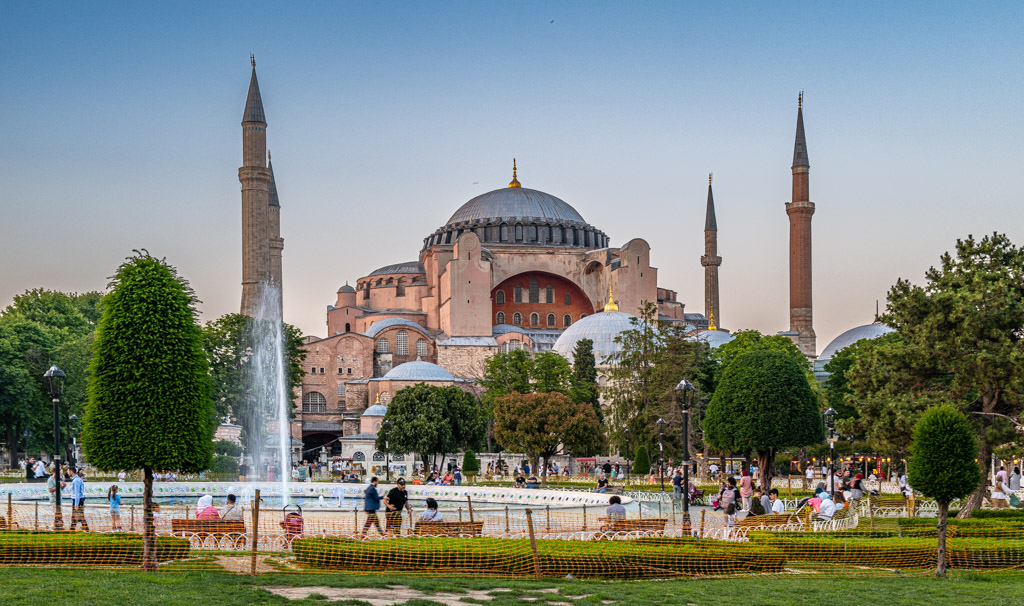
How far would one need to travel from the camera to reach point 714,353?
132 ft

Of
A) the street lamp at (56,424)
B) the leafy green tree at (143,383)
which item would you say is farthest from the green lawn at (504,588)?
the street lamp at (56,424)

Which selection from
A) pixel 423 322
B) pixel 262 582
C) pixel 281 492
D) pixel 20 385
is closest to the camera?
pixel 262 582

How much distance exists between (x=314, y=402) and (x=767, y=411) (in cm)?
3046

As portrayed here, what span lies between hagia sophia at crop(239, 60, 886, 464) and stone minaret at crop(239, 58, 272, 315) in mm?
54

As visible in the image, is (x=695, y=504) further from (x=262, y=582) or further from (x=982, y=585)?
(x=262, y=582)

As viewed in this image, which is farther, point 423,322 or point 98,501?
point 423,322

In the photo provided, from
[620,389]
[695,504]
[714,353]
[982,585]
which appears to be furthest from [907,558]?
[714,353]

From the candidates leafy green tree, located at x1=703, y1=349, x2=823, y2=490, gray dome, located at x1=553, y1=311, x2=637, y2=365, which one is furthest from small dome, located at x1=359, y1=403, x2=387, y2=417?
leafy green tree, located at x1=703, y1=349, x2=823, y2=490

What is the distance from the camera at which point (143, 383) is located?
10.3 meters

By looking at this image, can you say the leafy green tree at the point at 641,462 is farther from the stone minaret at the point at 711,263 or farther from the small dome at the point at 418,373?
the stone minaret at the point at 711,263

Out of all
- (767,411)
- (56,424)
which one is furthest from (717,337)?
(56,424)

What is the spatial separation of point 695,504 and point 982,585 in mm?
12647

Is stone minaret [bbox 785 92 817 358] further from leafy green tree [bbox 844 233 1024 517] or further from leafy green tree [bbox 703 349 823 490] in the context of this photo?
leafy green tree [bbox 844 233 1024 517]

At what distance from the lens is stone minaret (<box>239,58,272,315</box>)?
43438mm
